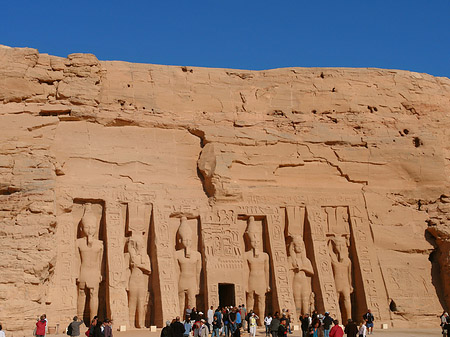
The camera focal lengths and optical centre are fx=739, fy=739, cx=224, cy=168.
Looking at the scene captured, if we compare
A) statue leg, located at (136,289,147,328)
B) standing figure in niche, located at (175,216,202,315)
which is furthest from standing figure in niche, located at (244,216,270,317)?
statue leg, located at (136,289,147,328)

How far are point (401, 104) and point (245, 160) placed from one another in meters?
5.79

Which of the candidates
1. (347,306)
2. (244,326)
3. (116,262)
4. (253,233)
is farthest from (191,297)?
(347,306)

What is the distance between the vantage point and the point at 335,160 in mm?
22781

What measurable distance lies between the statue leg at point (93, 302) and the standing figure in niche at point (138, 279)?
2.86 feet

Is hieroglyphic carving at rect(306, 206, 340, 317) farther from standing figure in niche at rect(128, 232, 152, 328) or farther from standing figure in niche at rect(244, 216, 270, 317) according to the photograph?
standing figure in niche at rect(128, 232, 152, 328)

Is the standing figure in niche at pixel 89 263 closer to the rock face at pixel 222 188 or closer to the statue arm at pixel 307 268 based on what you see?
the rock face at pixel 222 188

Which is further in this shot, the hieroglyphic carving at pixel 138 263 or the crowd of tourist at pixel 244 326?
the hieroglyphic carving at pixel 138 263

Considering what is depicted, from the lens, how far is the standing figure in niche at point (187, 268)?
65.4ft

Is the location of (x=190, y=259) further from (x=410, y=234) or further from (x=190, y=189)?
(x=410, y=234)

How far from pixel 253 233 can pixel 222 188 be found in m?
1.55

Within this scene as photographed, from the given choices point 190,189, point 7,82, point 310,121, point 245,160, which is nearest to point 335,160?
point 310,121

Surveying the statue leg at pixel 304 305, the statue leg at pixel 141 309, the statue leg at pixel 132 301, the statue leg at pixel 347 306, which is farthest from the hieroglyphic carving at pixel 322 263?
the statue leg at pixel 132 301

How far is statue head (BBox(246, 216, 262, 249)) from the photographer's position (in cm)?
2092

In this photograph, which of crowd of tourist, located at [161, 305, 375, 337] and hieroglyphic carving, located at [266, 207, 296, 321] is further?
hieroglyphic carving, located at [266, 207, 296, 321]
